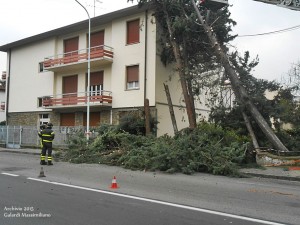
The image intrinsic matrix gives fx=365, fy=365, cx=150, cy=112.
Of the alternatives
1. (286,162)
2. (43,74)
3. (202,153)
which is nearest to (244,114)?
(286,162)

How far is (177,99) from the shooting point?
88.8 ft

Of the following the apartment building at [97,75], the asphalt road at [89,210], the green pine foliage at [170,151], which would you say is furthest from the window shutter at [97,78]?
the asphalt road at [89,210]

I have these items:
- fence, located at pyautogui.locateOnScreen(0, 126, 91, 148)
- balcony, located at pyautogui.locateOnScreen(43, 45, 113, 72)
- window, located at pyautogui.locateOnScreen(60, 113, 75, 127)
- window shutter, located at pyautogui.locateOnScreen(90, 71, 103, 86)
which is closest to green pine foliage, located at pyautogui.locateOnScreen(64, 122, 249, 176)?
fence, located at pyautogui.locateOnScreen(0, 126, 91, 148)

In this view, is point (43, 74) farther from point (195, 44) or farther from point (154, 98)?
point (195, 44)

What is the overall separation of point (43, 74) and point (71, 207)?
26762 mm

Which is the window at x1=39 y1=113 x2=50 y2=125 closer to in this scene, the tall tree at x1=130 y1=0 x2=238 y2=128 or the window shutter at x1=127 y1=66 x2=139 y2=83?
the window shutter at x1=127 y1=66 x2=139 y2=83

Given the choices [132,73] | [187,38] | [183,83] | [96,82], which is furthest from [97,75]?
[183,83]

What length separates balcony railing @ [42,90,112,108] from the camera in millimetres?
26297

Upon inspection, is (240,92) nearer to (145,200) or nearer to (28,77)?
(145,200)

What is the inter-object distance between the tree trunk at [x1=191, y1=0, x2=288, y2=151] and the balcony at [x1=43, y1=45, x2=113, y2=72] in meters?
8.77

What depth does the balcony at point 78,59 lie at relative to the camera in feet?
86.9

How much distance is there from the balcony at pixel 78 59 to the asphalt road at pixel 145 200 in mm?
15740

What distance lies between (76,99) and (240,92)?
13.7 meters

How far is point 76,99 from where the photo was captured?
1099 inches
